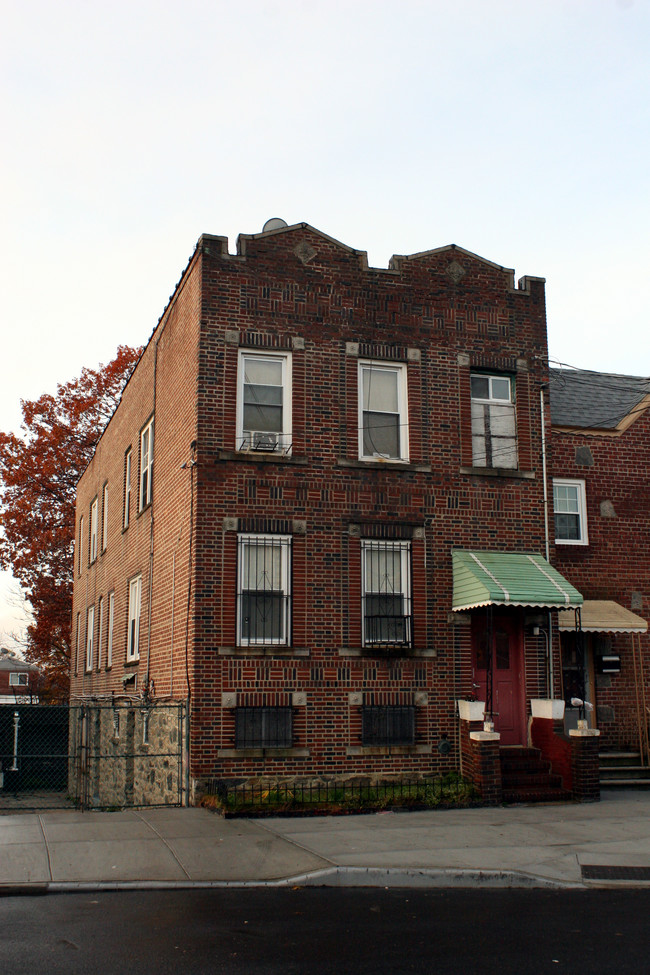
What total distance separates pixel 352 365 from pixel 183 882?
9.04 metres

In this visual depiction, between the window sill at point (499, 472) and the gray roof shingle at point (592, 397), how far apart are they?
2602 mm

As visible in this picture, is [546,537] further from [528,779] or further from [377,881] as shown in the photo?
[377,881]

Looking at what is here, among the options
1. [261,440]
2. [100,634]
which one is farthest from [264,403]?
[100,634]

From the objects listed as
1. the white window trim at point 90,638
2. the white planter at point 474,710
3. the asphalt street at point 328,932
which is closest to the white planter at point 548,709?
the white planter at point 474,710

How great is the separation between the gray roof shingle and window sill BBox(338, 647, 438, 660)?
19.6 feet

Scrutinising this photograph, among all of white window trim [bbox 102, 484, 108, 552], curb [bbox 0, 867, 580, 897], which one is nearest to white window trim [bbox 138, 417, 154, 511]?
white window trim [bbox 102, 484, 108, 552]

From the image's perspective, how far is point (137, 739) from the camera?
18.5 m

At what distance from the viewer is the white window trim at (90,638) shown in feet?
85.0

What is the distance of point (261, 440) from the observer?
15312 mm

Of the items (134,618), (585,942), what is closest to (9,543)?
(134,618)

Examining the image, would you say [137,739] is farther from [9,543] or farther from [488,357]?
[9,543]

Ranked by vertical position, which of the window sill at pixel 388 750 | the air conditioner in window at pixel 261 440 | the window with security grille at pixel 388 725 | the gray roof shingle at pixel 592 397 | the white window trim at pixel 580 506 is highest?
the gray roof shingle at pixel 592 397

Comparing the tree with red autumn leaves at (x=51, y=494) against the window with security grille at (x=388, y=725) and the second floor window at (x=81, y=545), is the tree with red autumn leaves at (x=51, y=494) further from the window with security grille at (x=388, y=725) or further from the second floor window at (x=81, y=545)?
the window with security grille at (x=388, y=725)

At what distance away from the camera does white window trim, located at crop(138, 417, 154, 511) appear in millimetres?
19172
